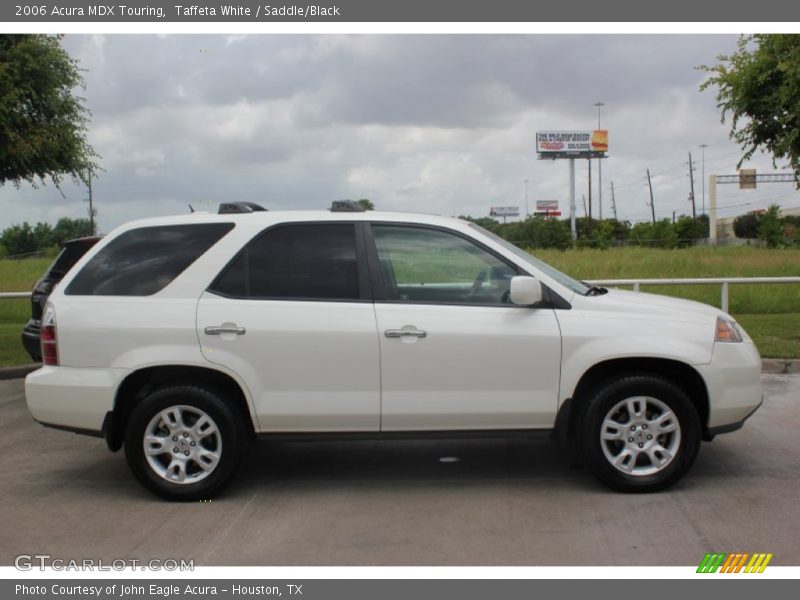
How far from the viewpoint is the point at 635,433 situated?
18.0 feet

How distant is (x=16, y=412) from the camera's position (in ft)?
28.8

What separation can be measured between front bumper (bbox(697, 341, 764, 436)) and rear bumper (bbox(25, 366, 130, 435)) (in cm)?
383

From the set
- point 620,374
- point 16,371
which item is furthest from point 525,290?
point 16,371

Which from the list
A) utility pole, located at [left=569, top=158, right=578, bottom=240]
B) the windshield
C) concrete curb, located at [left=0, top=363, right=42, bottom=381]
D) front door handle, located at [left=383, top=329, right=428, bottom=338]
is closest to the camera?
front door handle, located at [left=383, top=329, right=428, bottom=338]

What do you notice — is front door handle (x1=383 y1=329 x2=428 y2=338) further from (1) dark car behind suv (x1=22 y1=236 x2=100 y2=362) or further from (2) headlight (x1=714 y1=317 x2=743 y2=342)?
(1) dark car behind suv (x1=22 y1=236 x2=100 y2=362)

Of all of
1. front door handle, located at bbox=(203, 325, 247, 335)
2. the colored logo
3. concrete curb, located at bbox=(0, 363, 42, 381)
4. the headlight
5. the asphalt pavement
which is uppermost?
front door handle, located at bbox=(203, 325, 247, 335)

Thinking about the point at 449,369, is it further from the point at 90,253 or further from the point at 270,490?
the point at 90,253

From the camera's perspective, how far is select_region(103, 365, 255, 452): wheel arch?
219 inches

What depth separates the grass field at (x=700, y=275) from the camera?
12570mm

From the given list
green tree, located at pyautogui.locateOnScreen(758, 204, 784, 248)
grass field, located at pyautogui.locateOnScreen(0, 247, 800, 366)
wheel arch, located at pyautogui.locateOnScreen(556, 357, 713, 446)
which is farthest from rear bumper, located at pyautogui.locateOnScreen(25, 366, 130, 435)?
green tree, located at pyautogui.locateOnScreen(758, 204, 784, 248)

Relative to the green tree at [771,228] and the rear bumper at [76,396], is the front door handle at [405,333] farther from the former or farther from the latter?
the green tree at [771,228]

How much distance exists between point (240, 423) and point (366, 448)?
167 cm

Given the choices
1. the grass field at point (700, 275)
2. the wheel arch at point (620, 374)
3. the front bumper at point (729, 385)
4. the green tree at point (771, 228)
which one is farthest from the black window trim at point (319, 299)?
the green tree at point (771, 228)

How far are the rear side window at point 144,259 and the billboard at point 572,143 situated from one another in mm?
86503
